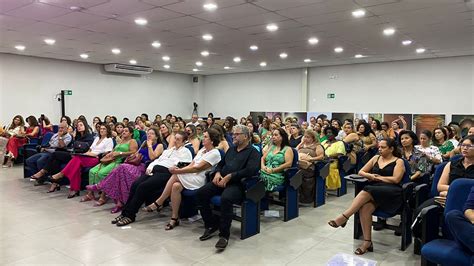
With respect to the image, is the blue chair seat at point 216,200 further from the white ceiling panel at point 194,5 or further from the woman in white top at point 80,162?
Result: the white ceiling panel at point 194,5

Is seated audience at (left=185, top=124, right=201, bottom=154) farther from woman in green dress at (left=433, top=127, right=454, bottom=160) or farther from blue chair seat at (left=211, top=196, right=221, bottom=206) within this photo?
woman in green dress at (left=433, top=127, right=454, bottom=160)

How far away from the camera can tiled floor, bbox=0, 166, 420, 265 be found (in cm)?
329

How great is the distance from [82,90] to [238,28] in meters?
7.58

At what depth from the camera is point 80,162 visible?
5598 mm

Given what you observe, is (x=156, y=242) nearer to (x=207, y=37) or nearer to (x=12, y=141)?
(x=207, y=37)

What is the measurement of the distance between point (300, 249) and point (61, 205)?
135 inches

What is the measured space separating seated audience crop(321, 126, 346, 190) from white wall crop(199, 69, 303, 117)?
7385mm

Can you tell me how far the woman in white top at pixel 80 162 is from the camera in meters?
5.56

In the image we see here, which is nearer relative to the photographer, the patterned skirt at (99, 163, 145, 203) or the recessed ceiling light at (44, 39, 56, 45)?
the patterned skirt at (99, 163, 145, 203)

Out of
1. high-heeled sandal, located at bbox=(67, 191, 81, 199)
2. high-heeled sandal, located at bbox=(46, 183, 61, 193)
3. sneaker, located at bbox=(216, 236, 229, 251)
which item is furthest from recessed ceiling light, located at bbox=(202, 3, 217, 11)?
high-heeled sandal, located at bbox=(46, 183, 61, 193)

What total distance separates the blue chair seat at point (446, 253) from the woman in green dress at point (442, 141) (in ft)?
9.58

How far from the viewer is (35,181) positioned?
6531 millimetres

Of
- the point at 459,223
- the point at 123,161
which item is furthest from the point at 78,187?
the point at 459,223

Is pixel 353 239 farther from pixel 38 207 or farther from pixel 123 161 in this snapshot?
pixel 38 207
